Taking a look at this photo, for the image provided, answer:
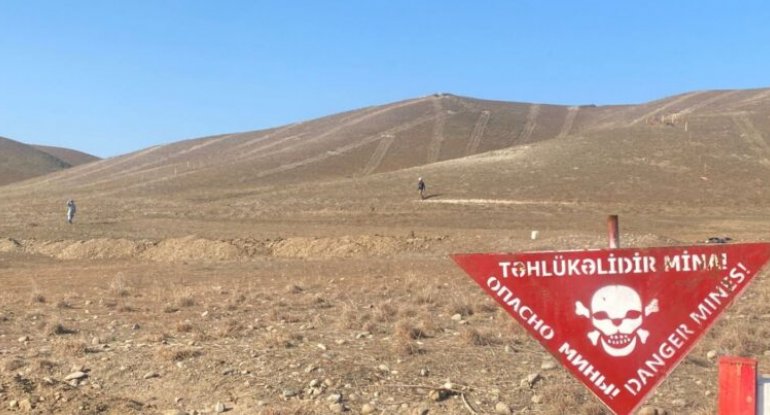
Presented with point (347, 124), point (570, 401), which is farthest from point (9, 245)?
point (347, 124)

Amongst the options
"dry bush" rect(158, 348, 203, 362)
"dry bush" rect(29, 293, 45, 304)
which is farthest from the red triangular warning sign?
"dry bush" rect(29, 293, 45, 304)

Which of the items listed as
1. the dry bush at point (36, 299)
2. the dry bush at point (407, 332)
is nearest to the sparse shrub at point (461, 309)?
the dry bush at point (407, 332)

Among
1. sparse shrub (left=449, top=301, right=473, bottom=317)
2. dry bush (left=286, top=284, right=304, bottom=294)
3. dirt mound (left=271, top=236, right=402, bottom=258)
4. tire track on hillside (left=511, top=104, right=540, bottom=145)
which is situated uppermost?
tire track on hillside (left=511, top=104, right=540, bottom=145)

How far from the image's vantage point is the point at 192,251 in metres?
28.8

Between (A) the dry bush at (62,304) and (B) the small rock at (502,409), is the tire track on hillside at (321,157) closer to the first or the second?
(A) the dry bush at (62,304)

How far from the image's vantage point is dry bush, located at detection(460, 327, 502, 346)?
9.38m

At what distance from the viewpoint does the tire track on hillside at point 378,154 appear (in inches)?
3169

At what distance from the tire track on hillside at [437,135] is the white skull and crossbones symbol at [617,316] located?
80115 millimetres

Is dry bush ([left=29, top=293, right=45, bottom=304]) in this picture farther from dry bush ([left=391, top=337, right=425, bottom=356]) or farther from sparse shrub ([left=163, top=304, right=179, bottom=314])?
dry bush ([left=391, top=337, right=425, bottom=356])

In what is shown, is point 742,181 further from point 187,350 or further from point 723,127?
point 187,350

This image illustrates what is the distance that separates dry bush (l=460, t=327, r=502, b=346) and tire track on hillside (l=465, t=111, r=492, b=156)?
79688 mm

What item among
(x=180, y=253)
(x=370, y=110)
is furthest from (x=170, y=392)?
(x=370, y=110)

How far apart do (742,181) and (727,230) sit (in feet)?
80.2

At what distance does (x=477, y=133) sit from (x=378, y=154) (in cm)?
1901
